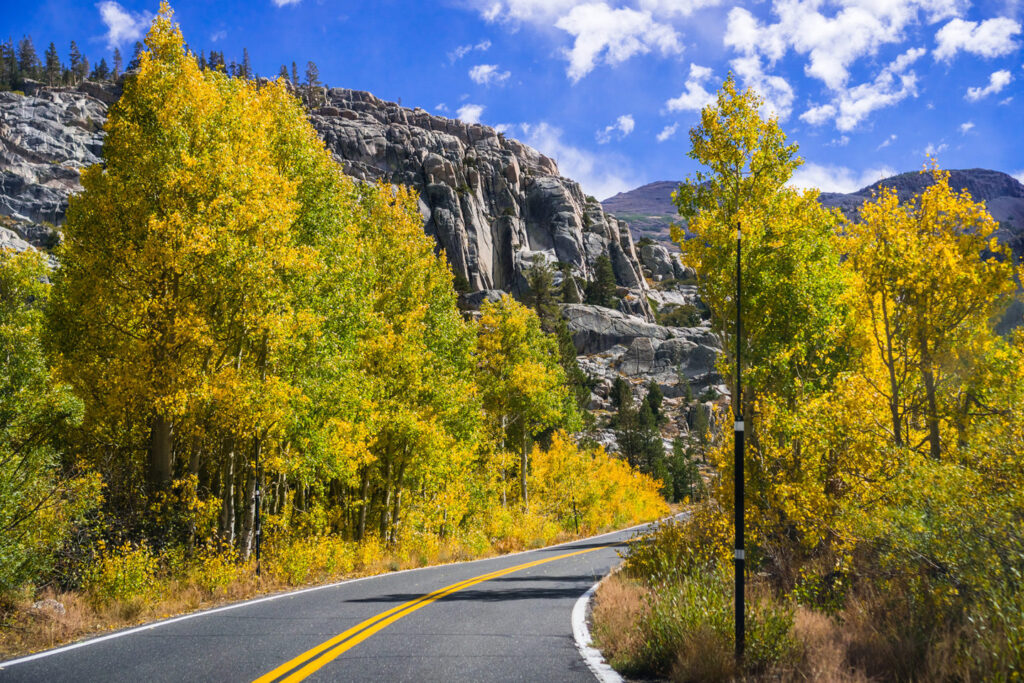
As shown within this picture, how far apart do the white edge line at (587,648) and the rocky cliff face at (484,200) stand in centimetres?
9788

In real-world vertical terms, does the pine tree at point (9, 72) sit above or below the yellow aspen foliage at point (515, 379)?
above

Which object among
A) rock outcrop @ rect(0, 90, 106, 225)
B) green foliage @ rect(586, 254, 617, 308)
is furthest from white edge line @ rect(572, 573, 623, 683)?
rock outcrop @ rect(0, 90, 106, 225)

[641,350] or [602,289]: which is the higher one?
[602,289]

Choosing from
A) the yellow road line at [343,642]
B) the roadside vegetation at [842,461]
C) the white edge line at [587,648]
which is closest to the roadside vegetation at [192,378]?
the yellow road line at [343,642]

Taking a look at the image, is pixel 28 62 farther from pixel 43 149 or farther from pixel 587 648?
pixel 587 648

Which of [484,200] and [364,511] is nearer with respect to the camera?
[364,511]

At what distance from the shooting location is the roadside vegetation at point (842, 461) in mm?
5859

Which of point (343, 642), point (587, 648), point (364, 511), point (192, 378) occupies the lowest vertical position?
point (364, 511)

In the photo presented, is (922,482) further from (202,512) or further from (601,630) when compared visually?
(202,512)

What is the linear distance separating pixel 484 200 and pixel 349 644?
121 m

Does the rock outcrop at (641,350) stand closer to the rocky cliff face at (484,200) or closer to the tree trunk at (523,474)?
the rocky cliff face at (484,200)

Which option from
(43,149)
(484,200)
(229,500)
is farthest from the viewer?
(484,200)

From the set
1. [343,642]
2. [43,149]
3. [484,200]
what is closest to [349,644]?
[343,642]

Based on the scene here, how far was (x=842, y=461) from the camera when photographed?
8586mm
